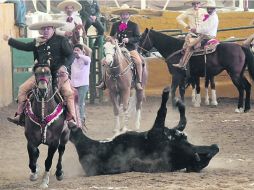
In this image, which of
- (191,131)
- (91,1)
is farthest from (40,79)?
(91,1)

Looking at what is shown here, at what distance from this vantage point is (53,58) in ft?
33.0

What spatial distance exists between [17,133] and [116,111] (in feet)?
6.27

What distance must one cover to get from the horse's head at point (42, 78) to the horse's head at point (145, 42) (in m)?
9.49

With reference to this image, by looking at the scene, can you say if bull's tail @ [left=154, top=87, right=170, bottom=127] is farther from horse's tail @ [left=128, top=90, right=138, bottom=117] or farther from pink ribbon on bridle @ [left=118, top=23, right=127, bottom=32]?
pink ribbon on bridle @ [left=118, top=23, right=127, bottom=32]

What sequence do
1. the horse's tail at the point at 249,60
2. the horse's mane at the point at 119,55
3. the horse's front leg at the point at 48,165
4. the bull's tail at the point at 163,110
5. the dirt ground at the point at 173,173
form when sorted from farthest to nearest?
1. the horse's tail at the point at 249,60
2. the horse's mane at the point at 119,55
3. the bull's tail at the point at 163,110
4. the horse's front leg at the point at 48,165
5. the dirt ground at the point at 173,173

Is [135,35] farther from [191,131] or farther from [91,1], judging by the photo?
[91,1]

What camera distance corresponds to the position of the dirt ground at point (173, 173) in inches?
355

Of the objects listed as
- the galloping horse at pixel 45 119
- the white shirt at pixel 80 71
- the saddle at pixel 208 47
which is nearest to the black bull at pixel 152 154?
the galloping horse at pixel 45 119

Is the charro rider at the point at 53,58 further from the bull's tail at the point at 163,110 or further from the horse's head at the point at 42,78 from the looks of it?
the bull's tail at the point at 163,110

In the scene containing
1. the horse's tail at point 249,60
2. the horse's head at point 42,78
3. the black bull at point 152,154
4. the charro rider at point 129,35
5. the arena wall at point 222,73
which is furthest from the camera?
the arena wall at point 222,73

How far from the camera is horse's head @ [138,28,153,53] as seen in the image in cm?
1883

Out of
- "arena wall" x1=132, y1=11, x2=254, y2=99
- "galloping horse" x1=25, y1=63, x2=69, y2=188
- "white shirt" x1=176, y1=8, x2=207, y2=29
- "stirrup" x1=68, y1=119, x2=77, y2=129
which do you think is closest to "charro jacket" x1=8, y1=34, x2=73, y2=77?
"galloping horse" x1=25, y1=63, x2=69, y2=188

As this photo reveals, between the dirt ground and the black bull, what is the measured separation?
0.18 metres

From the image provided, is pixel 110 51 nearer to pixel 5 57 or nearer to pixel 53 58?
pixel 53 58
